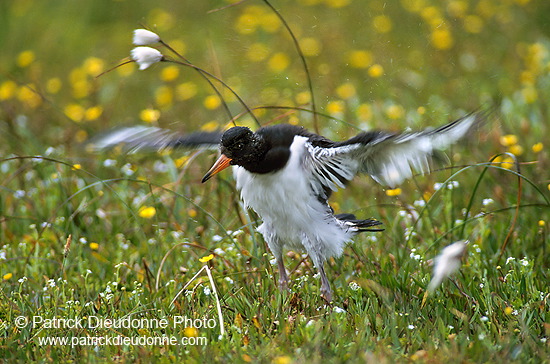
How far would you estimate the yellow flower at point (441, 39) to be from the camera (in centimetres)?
815

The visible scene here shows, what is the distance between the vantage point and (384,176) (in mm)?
3719

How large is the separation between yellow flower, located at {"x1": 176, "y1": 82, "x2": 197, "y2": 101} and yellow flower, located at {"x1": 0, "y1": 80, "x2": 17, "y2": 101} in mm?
1842

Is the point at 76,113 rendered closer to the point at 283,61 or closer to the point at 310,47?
the point at 283,61

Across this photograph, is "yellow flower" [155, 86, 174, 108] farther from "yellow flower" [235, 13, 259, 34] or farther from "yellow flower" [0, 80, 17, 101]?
"yellow flower" [0, 80, 17, 101]

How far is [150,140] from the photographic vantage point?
437 cm

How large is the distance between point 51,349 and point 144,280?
36.3 inches

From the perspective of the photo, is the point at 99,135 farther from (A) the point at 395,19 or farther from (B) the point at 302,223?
(A) the point at 395,19

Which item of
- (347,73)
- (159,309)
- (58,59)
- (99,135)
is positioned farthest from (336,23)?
(159,309)

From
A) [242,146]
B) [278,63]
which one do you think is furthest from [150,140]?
[278,63]

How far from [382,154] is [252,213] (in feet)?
4.71

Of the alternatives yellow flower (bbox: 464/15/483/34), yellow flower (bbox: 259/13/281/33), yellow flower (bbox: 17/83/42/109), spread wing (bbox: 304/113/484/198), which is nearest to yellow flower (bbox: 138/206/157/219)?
spread wing (bbox: 304/113/484/198)

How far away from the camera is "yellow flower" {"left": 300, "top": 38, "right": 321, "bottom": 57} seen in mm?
8492

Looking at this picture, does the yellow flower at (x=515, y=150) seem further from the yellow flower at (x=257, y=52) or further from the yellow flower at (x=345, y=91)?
the yellow flower at (x=257, y=52)

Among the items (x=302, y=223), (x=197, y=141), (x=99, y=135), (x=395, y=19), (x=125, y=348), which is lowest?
(x=125, y=348)
